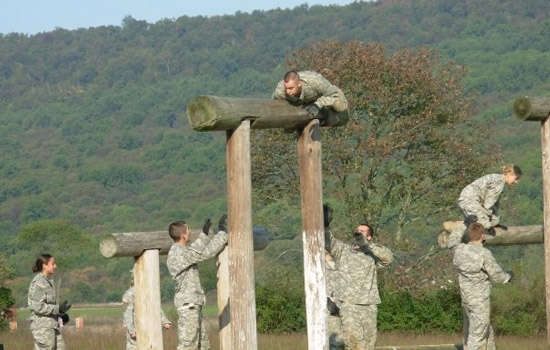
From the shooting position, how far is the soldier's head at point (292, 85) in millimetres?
10539

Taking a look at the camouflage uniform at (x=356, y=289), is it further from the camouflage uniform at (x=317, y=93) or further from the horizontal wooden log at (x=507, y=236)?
the camouflage uniform at (x=317, y=93)

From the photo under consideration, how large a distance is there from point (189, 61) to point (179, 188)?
71803mm

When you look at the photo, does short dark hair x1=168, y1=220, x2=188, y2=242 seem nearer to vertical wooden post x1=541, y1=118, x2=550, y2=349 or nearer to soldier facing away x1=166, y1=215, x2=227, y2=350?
soldier facing away x1=166, y1=215, x2=227, y2=350

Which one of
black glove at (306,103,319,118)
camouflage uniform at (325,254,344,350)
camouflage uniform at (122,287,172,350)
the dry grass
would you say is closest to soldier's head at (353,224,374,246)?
camouflage uniform at (325,254,344,350)

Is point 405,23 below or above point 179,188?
above

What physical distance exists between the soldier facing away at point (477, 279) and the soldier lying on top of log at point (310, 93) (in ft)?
6.89

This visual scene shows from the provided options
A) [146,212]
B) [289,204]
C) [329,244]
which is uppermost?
[329,244]

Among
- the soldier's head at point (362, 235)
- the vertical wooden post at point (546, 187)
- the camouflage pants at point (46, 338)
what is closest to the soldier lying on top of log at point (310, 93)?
the soldier's head at point (362, 235)

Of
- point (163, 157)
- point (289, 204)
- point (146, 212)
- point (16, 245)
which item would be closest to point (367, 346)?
point (289, 204)

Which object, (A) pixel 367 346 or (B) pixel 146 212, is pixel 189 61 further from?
(A) pixel 367 346

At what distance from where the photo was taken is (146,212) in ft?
353

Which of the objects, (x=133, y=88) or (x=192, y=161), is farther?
(x=133, y=88)

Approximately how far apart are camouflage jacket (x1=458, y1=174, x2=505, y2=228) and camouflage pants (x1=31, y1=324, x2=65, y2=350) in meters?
Answer: 4.09

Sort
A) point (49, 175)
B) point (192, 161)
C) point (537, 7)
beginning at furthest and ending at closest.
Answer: point (537, 7)
point (49, 175)
point (192, 161)
